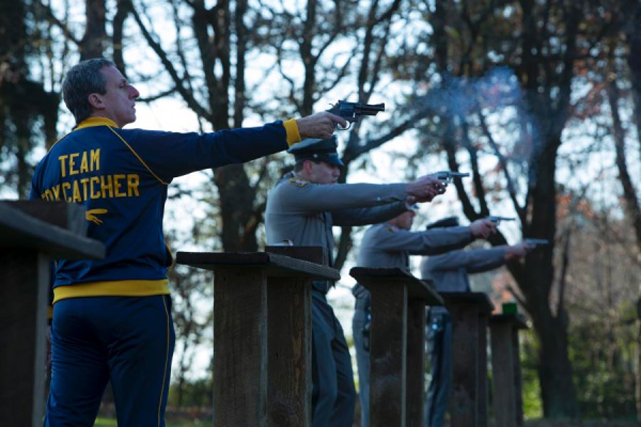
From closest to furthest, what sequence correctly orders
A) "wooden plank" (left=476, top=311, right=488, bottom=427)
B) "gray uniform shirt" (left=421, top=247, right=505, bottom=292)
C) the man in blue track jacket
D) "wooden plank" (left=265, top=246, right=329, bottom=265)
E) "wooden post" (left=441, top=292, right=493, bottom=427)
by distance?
the man in blue track jacket → "wooden plank" (left=265, top=246, right=329, bottom=265) → "wooden post" (left=441, top=292, right=493, bottom=427) → "wooden plank" (left=476, top=311, right=488, bottom=427) → "gray uniform shirt" (left=421, top=247, right=505, bottom=292)

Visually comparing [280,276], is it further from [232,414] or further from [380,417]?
[380,417]

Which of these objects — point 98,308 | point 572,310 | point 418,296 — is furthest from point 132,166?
point 572,310

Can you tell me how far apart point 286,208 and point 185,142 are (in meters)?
2.22

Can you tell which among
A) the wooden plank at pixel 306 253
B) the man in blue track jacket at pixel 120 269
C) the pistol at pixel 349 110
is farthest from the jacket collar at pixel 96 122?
the wooden plank at pixel 306 253

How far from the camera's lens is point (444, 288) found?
32.2 feet

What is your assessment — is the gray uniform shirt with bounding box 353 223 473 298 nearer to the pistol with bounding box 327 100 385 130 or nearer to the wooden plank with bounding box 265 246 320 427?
the wooden plank with bounding box 265 246 320 427

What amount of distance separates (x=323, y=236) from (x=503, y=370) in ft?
15.1

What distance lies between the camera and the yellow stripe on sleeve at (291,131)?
3.99 meters

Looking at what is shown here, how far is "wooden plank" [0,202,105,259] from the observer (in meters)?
2.39

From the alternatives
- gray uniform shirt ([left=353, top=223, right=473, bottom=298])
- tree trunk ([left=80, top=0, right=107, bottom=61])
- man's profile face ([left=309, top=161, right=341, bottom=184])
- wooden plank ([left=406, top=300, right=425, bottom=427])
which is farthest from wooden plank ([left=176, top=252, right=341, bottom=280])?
tree trunk ([left=80, top=0, right=107, bottom=61])

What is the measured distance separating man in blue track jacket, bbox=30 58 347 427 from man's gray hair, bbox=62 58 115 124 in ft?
0.27

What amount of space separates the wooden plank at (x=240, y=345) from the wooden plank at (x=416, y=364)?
2.66 m

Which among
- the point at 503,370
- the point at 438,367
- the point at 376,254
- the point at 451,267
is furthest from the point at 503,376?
the point at 376,254

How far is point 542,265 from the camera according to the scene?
1661 centimetres
